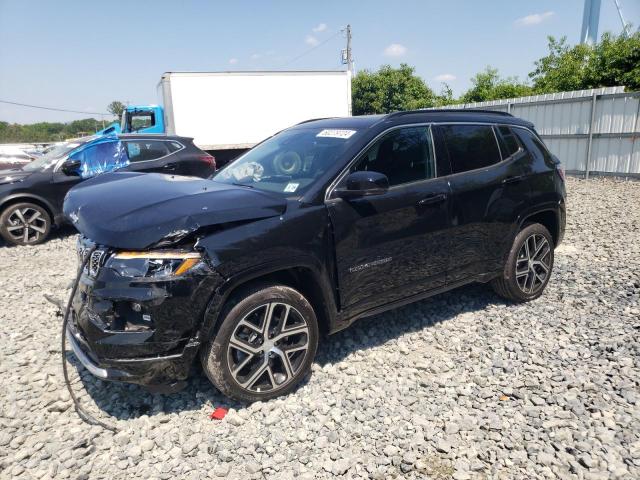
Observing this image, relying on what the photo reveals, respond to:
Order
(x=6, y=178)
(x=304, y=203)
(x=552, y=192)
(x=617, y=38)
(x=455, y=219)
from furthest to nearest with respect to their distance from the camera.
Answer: (x=617, y=38), (x=6, y=178), (x=552, y=192), (x=455, y=219), (x=304, y=203)

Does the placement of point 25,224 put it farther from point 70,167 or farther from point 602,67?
point 602,67

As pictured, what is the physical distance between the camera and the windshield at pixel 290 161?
10.9 feet

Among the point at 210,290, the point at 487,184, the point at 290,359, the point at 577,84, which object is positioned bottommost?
the point at 290,359

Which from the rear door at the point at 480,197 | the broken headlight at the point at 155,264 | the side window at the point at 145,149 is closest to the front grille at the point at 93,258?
the broken headlight at the point at 155,264

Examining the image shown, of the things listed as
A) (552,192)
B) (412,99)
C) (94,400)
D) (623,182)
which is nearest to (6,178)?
(94,400)

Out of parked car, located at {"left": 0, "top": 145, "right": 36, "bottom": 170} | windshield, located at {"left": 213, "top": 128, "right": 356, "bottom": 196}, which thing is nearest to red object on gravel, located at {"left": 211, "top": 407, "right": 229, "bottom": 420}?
windshield, located at {"left": 213, "top": 128, "right": 356, "bottom": 196}

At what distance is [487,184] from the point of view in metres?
3.99

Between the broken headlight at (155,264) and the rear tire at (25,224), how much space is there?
20.7 feet

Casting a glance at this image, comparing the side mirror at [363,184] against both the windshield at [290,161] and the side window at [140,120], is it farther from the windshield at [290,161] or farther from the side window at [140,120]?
the side window at [140,120]

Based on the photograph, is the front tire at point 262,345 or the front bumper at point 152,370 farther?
the front tire at point 262,345

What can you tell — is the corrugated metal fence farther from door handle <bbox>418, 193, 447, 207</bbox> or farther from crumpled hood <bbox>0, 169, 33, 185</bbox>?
crumpled hood <bbox>0, 169, 33, 185</bbox>

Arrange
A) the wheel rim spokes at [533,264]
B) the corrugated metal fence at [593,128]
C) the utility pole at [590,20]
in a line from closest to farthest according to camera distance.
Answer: the wheel rim spokes at [533,264] < the corrugated metal fence at [593,128] < the utility pole at [590,20]

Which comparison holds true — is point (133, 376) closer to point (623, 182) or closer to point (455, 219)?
point (455, 219)

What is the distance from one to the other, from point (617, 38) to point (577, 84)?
1.83 metres
